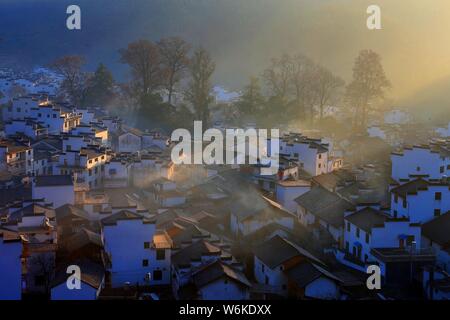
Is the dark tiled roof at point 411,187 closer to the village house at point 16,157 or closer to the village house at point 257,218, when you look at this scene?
the village house at point 257,218

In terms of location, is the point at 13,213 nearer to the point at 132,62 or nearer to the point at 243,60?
the point at 132,62

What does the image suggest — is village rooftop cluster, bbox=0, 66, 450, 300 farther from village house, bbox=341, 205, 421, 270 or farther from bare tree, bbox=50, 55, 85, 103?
bare tree, bbox=50, 55, 85, 103

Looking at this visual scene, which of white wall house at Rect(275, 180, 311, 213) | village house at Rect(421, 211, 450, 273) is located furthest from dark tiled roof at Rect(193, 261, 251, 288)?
white wall house at Rect(275, 180, 311, 213)

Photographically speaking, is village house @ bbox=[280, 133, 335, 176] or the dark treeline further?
the dark treeline

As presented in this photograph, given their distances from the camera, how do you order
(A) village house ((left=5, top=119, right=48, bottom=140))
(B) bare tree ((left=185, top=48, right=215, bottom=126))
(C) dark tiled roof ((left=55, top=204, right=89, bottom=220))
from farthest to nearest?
(B) bare tree ((left=185, top=48, right=215, bottom=126)), (A) village house ((left=5, top=119, right=48, bottom=140)), (C) dark tiled roof ((left=55, top=204, right=89, bottom=220))
